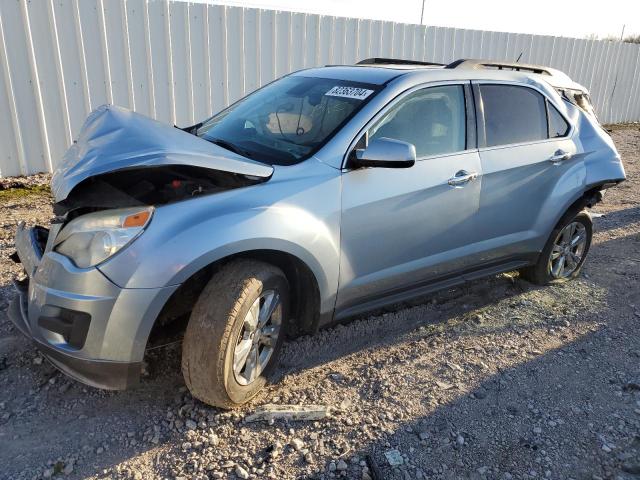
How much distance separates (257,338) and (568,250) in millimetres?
3175

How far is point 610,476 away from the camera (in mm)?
2602

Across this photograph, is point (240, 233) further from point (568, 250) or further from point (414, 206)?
point (568, 250)

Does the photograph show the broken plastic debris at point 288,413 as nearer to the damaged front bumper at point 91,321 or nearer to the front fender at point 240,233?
the front fender at point 240,233

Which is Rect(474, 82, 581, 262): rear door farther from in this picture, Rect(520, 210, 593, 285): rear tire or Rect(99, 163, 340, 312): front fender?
Rect(99, 163, 340, 312): front fender

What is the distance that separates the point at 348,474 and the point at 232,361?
2.59ft

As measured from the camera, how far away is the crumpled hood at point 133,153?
2557mm

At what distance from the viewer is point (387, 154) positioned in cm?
298

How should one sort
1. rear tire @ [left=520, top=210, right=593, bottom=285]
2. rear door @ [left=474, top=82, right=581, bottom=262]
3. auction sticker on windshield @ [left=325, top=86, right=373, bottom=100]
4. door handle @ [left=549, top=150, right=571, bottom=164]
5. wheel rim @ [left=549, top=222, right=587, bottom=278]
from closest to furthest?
auction sticker on windshield @ [left=325, top=86, right=373, bottom=100] → rear door @ [left=474, top=82, right=581, bottom=262] → door handle @ [left=549, top=150, right=571, bottom=164] → rear tire @ [left=520, top=210, right=593, bottom=285] → wheel rim @ [left=549, top=222, right=587, bottom=278]

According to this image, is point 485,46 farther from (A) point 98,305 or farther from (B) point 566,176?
(A) point 98,305

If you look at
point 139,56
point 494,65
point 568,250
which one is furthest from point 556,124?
point 139,56

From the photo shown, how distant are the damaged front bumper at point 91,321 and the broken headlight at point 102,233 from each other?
0.19 feet

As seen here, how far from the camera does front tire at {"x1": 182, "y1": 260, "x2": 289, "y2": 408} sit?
104 inches

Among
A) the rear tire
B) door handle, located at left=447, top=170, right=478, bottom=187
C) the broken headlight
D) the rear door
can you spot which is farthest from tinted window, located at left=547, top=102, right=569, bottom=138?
the broken headlight

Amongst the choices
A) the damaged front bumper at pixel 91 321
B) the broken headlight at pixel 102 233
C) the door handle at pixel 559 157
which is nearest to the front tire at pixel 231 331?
the damaged front bumper at pixel 91 321
